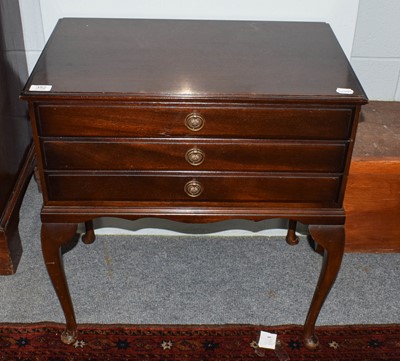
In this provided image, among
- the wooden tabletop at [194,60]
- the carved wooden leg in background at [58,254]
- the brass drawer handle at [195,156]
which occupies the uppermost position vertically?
the wooden tabletop at [194,60]

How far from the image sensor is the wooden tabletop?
65.5 inches

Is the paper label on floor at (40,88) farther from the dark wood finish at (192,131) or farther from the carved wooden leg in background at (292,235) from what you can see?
the carved wooden leg in background at (292,235)

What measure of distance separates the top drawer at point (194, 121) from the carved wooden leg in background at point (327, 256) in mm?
288

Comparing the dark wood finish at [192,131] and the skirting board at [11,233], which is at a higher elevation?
the dark wood finish at [192,131]

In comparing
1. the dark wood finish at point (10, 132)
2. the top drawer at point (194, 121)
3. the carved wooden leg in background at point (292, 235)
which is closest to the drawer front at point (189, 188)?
the top drawer at point (194, 121)

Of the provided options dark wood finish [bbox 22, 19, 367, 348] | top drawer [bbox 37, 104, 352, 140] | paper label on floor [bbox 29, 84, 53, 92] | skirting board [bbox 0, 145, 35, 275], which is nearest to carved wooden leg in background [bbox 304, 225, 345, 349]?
dark wood finish [bbox 22, 19, 367, 348]

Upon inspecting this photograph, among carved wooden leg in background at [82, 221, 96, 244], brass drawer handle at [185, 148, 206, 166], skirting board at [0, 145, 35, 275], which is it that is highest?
brass drawer handle at [185, 148, 206, 166]

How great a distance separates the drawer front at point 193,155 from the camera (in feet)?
5.64

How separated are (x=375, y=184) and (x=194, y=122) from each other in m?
0.86

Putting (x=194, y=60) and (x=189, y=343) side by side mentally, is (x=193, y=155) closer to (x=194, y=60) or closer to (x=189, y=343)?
(x=194, y=60)

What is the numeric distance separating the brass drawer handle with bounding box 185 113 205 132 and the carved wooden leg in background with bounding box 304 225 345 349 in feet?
1.43

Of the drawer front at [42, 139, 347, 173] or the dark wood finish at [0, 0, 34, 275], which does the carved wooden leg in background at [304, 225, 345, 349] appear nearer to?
the drawer front at [42, 139, 347, 173]

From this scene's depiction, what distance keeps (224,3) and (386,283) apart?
43.6 inches

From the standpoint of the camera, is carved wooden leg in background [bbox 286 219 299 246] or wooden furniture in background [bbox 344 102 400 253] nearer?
wooden furniture in background [bbox 344 102 400 253]
